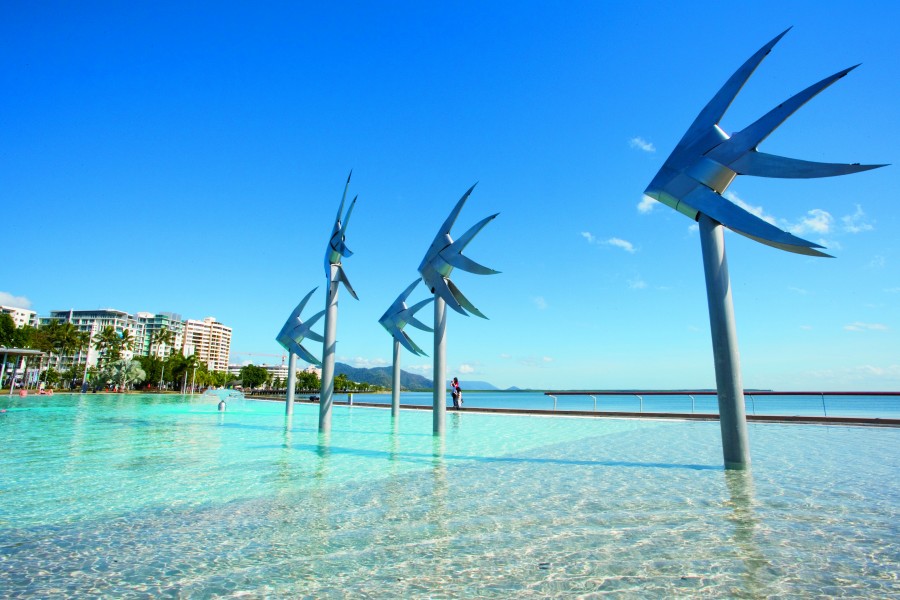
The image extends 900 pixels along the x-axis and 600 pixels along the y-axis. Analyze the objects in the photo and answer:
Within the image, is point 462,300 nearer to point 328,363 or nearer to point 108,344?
point 328,363

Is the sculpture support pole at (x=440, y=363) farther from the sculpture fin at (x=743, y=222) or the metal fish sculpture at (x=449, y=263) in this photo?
the sculpture fin at (x=743, y=222)

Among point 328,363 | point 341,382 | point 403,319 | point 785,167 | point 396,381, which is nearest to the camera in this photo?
point 785,167

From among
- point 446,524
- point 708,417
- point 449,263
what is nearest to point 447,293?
point 449,263

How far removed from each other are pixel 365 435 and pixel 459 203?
793 centimetres

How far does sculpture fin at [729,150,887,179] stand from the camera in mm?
8125

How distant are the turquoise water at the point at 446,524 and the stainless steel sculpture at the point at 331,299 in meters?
4.77

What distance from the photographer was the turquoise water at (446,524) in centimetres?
377

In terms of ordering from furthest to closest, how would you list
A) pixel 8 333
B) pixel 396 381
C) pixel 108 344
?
1. pixel 108 344
2. pixel 8 333
3. pixel 396 381

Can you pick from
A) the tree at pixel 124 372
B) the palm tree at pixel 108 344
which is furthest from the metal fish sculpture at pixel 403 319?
the palm tree at pixel 108 344

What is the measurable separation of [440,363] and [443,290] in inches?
88.5

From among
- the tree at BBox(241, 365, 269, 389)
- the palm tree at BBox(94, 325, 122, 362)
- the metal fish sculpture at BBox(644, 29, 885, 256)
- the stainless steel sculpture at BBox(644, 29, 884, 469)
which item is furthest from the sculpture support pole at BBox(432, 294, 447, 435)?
the tree at BBox(241, 365, 269, 389)

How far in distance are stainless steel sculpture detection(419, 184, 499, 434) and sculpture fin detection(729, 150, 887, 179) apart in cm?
722

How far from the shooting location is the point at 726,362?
8.96 m

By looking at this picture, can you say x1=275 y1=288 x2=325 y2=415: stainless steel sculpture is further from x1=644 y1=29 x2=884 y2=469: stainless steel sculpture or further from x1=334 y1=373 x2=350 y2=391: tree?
x1=334 y1=373 x2=350 y2=391: tree
